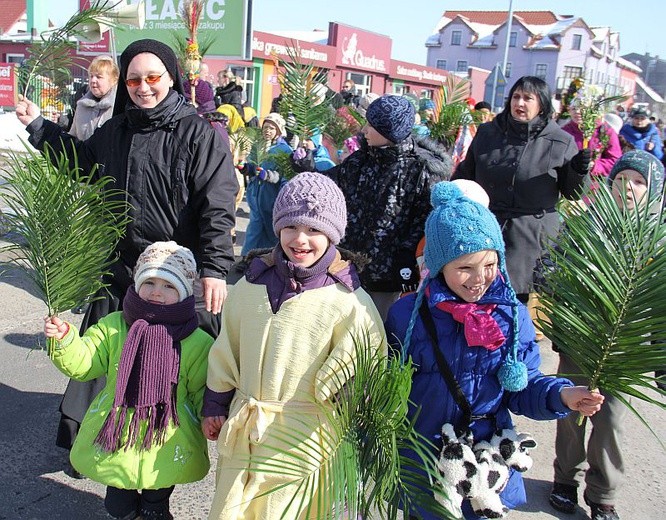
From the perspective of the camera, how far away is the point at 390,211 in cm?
332

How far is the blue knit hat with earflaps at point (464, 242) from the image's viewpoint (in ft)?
6.93

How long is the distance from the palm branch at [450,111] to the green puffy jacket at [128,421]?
2.46 m

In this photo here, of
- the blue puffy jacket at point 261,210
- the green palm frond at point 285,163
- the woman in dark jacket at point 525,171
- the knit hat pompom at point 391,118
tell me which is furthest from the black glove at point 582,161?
the blue puffy jacket at point 261,210

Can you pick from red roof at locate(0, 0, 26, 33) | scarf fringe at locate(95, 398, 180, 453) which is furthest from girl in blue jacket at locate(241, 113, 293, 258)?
red roof at locate(0, 0, 26, 33)

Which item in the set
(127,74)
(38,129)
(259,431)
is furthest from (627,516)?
(38,129)

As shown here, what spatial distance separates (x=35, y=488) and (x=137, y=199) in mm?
1433

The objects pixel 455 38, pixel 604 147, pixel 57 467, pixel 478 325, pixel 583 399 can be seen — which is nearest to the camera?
pixel 583 399

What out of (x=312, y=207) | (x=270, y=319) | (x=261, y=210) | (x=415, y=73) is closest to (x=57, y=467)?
(x=270, y=319)

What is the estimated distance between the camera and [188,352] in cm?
250

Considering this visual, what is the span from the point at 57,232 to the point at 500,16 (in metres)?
75.2

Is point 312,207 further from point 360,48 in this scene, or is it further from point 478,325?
point 360,48

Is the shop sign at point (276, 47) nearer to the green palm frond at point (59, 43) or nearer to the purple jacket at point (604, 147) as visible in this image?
the purple jacket at point (604, 147)

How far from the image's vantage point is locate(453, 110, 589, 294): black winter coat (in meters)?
3.80

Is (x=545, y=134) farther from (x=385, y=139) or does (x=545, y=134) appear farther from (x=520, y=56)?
(x=520, y=56)
